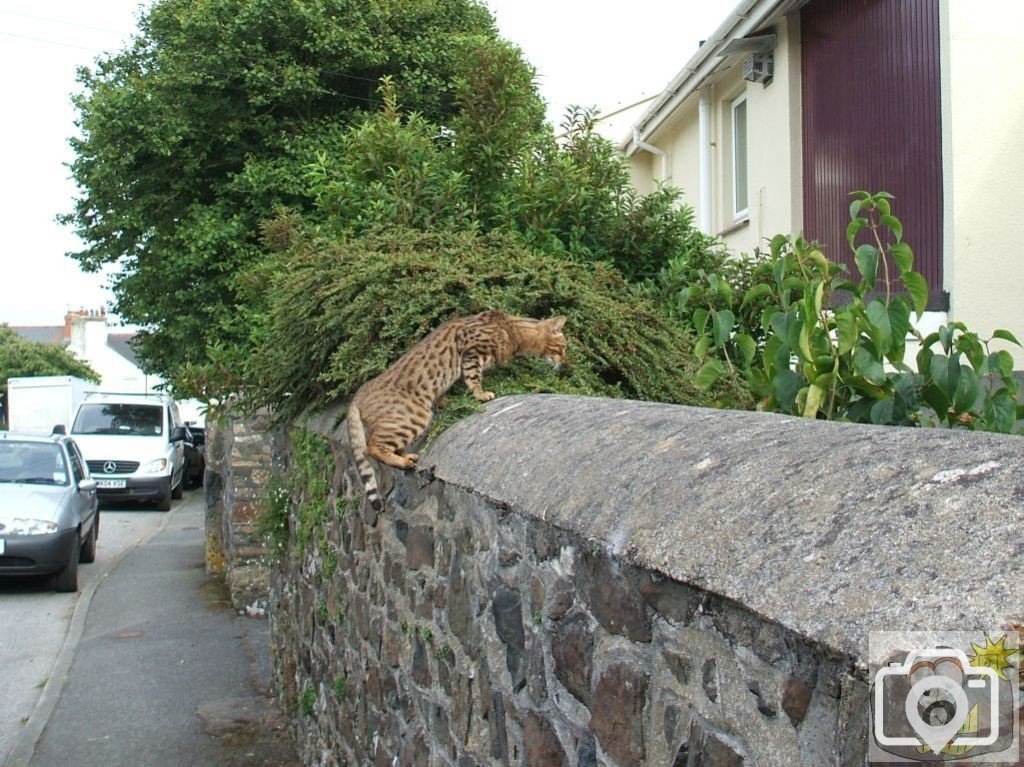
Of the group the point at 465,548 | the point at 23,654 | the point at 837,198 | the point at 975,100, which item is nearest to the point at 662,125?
the point at 837,198

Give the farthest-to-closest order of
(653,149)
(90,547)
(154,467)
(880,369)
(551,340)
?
(154,467) < (653,149) < (90,547) < (551,340) < (880,369)

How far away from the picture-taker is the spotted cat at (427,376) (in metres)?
4.72

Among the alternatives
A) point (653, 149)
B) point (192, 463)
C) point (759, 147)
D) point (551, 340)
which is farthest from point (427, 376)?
point (192, 463)

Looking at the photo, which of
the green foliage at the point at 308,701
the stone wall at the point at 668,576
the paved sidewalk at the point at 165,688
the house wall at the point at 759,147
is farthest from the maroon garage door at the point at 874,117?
the stone wall at the point at 668,576

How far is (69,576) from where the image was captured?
13086 millimetres

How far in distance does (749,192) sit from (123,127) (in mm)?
9932

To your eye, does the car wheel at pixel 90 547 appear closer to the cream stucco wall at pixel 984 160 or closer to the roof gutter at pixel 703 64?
the roof gutter at pixel 703 64

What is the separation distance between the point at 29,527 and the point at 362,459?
29.6 feet

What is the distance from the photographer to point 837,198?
11.2 meters

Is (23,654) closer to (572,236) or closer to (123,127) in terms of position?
(572,236)

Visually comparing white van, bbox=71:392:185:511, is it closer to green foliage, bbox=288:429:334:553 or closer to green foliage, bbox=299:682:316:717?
green foliage, bbox=288:429:334:553

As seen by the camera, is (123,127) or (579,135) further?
(123,127)

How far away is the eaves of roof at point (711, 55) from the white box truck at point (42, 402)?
26751mm

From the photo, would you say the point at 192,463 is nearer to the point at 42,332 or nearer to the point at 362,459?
the point at 362,459
